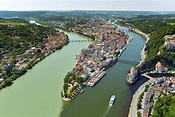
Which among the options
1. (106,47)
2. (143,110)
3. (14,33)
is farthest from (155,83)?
(14,33)

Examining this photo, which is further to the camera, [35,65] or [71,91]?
[35,65]

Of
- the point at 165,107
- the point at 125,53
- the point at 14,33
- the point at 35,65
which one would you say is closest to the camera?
the point at 165,107

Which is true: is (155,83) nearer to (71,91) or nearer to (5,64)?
(71,91)

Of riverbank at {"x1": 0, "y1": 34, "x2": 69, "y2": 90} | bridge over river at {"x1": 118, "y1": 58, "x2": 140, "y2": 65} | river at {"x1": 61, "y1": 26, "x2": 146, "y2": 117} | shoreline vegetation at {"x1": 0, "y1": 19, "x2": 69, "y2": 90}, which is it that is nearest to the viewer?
river at {"x1": 61, "y1": 26, "x2": 146, "y2": 117}

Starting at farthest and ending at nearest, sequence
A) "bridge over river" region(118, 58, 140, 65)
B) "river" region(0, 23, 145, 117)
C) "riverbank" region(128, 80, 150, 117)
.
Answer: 1. "bridge over river" region(118, 58, 140, 65)
2. "river" region(0, 23, 145, 117)
3. "riverbank" region(128, 80, 150, 117)

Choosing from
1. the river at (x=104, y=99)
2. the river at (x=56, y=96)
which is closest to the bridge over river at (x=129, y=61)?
the river at (x=56, y=96)

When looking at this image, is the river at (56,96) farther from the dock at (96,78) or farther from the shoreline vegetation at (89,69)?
the shoreline vegetation at (89,69)

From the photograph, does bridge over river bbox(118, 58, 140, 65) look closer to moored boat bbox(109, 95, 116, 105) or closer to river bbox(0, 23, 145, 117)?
river bbox(0, 23, 145, 117)

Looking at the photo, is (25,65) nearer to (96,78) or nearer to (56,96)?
(96,78)

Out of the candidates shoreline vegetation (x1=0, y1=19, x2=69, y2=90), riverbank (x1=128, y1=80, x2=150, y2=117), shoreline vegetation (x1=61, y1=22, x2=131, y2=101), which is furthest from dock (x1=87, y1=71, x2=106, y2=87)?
shoreline vegetation (x1=0, y1=19, x2=69, y2=90)
